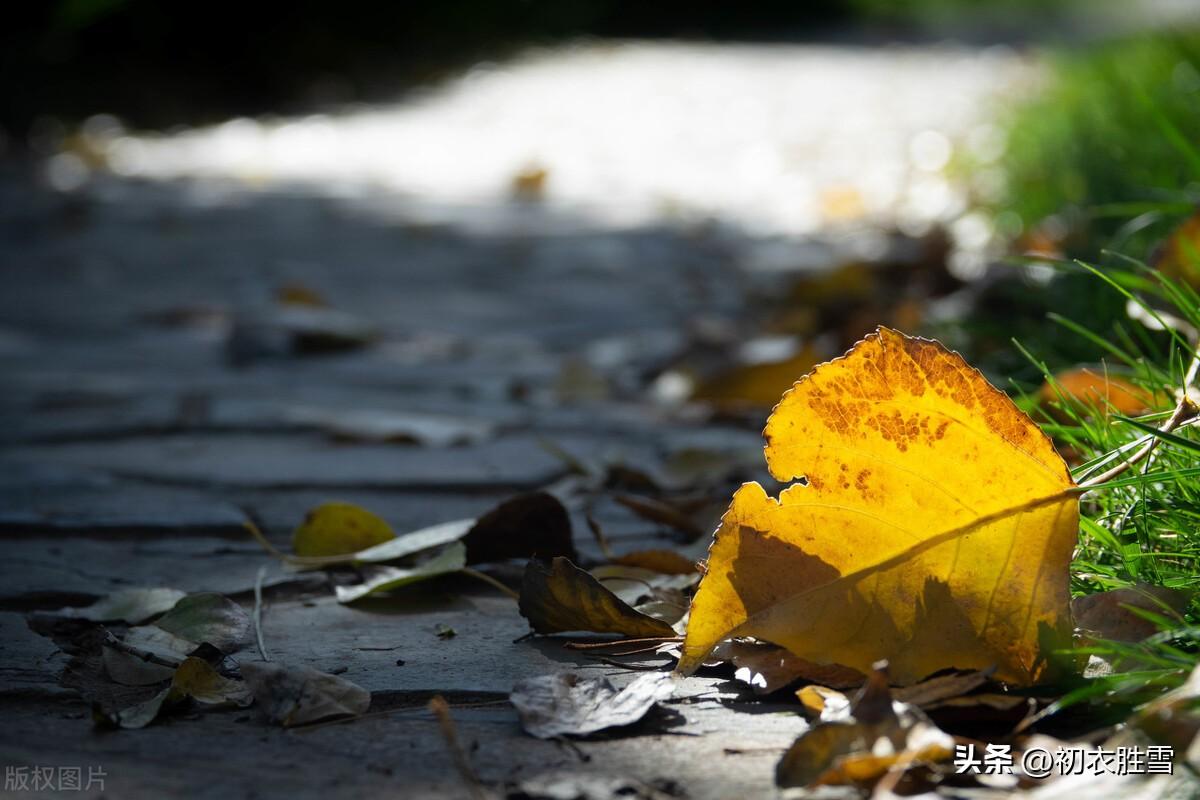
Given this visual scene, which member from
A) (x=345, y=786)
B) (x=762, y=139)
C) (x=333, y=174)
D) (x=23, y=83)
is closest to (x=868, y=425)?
(x=345, y=786)

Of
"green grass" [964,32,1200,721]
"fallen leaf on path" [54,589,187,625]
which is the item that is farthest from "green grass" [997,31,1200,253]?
"fallen leaf on path" [54,589,187,625]

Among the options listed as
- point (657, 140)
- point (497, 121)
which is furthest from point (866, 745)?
point (497, 121)

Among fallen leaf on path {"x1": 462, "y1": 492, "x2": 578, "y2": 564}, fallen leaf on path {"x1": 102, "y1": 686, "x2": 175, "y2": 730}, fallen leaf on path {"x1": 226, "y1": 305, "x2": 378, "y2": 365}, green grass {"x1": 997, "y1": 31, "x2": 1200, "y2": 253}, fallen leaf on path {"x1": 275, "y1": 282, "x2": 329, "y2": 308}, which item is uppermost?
green grass {"x1": 997, "y1": 31, "x2": 1200, "y2": 253}

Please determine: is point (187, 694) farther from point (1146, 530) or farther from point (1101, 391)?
point (1101, 391)

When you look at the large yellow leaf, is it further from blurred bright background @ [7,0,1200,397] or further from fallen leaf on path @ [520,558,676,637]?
blurred bright background @ [7,0,1200,397]

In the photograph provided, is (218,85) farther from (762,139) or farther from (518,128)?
(762,139)
